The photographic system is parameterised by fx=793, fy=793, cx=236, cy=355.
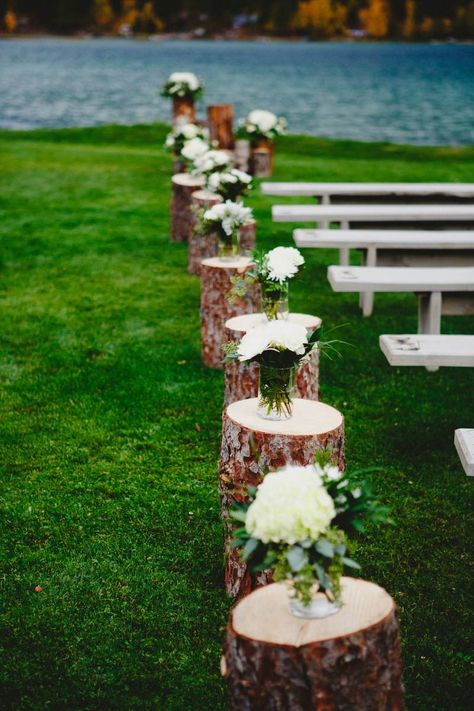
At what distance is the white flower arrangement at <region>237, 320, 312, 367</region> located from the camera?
142 inches

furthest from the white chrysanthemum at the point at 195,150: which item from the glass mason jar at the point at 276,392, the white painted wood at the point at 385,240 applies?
the glass mason jar at the point at 276,392

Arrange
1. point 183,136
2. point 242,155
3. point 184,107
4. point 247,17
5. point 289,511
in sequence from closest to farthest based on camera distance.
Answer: point 289,511, point 183,136, point 242,155, point 184,107, point 247,17

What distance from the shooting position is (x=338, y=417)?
3811 millimetres

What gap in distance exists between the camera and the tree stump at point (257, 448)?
3.60 m

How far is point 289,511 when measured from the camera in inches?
94.4

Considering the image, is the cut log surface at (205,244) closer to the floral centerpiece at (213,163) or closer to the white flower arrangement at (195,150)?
the floral centerpiece at (213,163)

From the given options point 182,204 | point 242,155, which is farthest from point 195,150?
point 242,155

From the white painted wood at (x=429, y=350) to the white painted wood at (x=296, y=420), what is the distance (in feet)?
2.85

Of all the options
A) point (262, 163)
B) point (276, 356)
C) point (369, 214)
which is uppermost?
point (262, 163)

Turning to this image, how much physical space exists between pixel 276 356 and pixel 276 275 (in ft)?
3.81

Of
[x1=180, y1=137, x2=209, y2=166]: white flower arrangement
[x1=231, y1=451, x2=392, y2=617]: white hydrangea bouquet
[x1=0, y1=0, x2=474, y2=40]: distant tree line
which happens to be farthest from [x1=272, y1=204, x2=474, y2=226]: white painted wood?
[x1=0, y1=0, x2=474, y2=40]: distant tree line

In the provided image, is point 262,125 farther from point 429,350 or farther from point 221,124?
point 429,350

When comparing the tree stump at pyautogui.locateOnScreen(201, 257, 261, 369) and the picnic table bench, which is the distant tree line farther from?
the tree stump at pyautogui.locateOnScreen(201, 257, 261, 369)

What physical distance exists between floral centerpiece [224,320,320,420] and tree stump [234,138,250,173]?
12.5 metres
